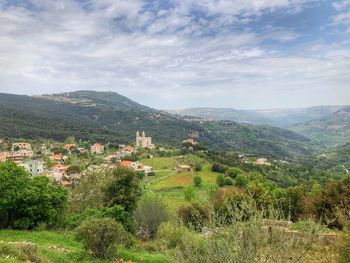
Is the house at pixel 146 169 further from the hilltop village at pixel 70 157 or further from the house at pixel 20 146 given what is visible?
the house at pixel 20 146

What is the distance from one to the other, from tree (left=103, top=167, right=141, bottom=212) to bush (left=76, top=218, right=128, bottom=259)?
11.7 m

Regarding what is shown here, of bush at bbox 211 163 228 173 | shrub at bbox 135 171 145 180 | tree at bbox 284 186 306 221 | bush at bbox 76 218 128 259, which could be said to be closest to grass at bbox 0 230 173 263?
bush at bbox 76 218 128 259

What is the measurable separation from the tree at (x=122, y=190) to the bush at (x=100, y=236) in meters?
11.7

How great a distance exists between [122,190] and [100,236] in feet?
40.5

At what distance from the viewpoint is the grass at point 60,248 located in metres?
13.6

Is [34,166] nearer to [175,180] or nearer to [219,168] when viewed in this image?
[175,180]

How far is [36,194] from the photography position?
746 inches

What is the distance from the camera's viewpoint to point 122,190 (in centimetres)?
2631

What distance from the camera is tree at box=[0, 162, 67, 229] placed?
1859cm

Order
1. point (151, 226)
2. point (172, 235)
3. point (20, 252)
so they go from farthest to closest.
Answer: point (151, 226) → point (172, 235) → point (20, 252)

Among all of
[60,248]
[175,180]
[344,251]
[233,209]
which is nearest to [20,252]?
[60,248]

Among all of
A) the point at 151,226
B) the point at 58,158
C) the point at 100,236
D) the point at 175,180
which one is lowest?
the point at 175,180

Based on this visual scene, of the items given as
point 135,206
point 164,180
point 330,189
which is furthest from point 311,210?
point 164,180

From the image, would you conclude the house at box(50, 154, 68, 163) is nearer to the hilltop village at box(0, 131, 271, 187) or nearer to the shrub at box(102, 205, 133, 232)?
the hilltop village at box(0, 131, 271, 187)
